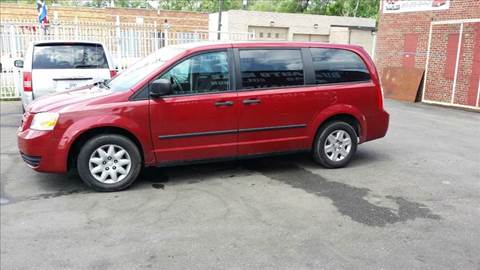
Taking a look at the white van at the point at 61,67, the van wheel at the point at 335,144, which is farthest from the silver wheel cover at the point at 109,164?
the white van at the point at 61,67

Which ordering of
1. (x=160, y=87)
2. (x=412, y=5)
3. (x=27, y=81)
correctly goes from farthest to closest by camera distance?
(x=412, y=5), (x=27, y=81), (x=160, y=87)

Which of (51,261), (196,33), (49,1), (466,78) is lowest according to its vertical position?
(51,261)

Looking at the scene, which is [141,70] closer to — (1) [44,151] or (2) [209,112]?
(2) [209,112]

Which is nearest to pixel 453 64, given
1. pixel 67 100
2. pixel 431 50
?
pixel 431 50

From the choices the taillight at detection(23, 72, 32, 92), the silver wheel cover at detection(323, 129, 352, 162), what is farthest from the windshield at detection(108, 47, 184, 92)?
the taillight at detection(23, 72, 32, 92)

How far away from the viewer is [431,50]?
1512 cm

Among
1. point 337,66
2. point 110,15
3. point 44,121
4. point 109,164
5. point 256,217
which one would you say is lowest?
point 256,217

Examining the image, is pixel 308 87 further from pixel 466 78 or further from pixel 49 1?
pixel 49 1

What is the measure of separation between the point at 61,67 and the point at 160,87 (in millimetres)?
4076

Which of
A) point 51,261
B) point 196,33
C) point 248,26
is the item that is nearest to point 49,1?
point 248,26

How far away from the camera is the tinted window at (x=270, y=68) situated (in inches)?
233

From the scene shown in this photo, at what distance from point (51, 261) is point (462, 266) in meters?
3.39

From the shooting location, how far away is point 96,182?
5387 millimetres

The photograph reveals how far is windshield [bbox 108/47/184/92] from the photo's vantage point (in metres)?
5.64
